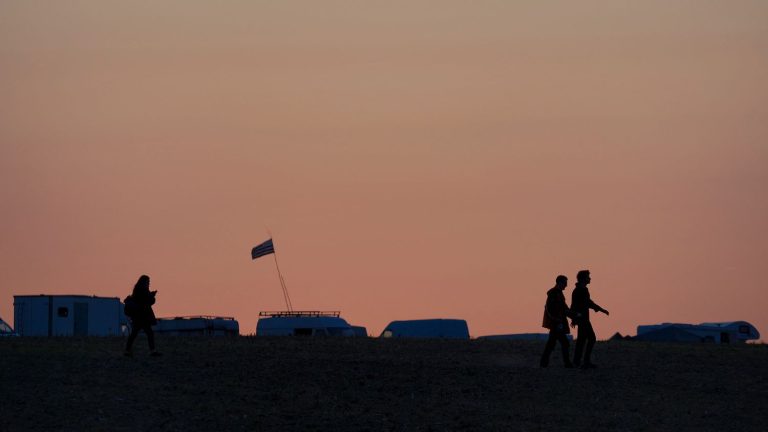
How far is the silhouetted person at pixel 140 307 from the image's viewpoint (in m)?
36.5

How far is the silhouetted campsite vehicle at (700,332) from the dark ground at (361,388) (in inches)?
540

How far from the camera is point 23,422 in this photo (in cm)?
2861

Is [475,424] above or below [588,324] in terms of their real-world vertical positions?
below

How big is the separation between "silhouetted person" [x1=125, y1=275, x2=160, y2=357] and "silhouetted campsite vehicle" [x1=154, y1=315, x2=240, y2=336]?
55.5 ft

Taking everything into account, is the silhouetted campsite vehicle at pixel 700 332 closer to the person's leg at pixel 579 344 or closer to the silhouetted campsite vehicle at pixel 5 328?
the person's leg at pixel 579 344

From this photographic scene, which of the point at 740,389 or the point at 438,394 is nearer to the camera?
the point at 438,394

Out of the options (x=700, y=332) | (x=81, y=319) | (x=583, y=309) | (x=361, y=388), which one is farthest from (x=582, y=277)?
(x=81, y=319)

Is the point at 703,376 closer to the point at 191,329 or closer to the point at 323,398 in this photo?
the point at 323,398

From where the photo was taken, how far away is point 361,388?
33344 millimetres

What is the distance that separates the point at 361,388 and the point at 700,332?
81.8ft

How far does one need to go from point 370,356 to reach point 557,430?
29.5ft

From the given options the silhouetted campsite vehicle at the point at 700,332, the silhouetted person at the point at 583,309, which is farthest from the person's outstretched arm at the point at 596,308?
the silhouetted campsite vehicle at the point at 700,332

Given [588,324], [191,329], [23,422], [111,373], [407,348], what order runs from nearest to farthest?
[23,422]
[111,373]
[588,324]
[407,348]
[191,329]

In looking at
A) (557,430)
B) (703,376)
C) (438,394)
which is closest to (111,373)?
(438,394)
